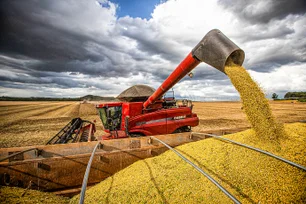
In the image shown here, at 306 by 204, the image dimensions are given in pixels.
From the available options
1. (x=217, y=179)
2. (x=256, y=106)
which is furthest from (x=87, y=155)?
(x=256, y=106)

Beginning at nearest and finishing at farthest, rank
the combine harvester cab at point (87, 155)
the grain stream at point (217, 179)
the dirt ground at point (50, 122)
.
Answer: the grain stream at point (217, 179) < the combine harvester cab at point (87, 155) < the dirt ground at point (50, 122)

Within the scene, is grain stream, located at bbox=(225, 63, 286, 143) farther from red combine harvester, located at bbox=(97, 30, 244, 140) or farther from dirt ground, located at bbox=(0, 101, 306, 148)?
red combine harvester, located at bbox=(97, 30, 244, 140)

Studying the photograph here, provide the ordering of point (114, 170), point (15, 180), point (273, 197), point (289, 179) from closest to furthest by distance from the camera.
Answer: point (273, 197), point (289, 179), point (15, 180), point (114, 170)

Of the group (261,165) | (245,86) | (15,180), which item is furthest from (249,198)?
(15,180)

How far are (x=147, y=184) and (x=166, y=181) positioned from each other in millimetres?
320

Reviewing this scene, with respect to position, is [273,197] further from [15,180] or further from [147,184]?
[15,180]

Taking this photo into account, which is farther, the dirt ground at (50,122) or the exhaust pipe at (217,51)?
the dirt ground at (50,122)

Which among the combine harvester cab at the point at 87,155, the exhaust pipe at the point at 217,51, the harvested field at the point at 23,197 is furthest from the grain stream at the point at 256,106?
the harvested field at the point at 23,197

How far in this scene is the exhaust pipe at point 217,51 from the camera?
3.06 meters

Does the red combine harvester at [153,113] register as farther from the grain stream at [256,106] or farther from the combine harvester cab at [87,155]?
the grain stream at [256,106]

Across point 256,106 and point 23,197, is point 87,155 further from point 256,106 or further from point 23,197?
point 256,106

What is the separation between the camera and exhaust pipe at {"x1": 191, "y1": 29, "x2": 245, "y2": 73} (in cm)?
306

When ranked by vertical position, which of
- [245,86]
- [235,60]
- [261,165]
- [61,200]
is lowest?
[61,200]

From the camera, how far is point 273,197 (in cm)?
210
